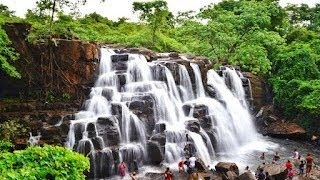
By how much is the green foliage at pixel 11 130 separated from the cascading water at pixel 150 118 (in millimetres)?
2799

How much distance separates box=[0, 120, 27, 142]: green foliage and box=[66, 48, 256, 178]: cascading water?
280cm

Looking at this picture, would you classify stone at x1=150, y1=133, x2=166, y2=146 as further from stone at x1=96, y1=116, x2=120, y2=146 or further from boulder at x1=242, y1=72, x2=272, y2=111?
boulder at x1=242, y1=72, x2=272, y2=111

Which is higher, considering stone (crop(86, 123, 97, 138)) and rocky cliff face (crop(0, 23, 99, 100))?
rocky cliff face (crop(0, 23, 99, 100))

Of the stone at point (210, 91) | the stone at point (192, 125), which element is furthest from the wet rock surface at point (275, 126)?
the stone at point (192, 125)

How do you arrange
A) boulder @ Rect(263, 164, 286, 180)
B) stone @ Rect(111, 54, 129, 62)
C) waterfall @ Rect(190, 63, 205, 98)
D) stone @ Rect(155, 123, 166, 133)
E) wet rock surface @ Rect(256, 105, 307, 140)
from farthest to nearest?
wet rock surface @ Rect(256, 105, 307, 140)
waterfall @ Rect(190, 63, 205, 98)
stone @ Rect(111, 54, 129, 62)
stone @ Rect(155, 123, 166, 133)
boulder @ Rect(263, 164, 286, 180)

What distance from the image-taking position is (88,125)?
1950 centimetres

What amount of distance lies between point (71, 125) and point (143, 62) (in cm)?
889

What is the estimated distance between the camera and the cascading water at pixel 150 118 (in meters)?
19.3

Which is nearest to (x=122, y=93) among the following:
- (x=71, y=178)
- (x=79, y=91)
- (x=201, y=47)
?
(x=79, y=91)

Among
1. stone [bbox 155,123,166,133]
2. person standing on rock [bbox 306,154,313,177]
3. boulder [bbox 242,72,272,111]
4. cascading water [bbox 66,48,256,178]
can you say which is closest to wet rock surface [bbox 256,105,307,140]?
boulder [bbox 242,72,272,111]

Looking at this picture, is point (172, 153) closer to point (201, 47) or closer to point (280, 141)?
point (280, 141)

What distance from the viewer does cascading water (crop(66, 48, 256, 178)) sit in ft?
63.5

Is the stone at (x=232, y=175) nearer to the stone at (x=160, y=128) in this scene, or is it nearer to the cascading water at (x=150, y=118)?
the cascading water at (x=150, y=118)

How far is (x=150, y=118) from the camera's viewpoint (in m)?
22.2
